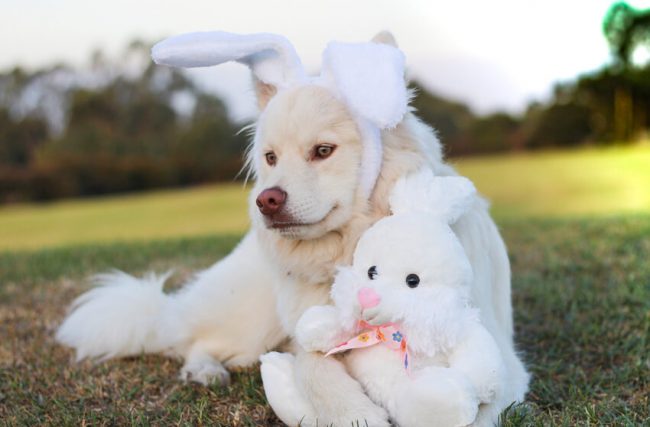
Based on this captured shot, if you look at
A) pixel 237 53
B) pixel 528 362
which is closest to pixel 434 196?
pixel 237 53

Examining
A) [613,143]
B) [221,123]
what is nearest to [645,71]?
[613,143]

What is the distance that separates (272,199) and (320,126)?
0.34m

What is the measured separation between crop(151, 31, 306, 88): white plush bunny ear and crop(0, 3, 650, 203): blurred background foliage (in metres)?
22.7

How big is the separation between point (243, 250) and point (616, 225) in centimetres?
470

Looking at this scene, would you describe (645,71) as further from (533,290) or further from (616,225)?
(533,290)

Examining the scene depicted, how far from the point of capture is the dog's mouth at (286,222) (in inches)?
89.9

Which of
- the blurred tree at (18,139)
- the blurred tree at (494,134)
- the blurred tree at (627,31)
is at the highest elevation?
the blurred tree at (627,31)

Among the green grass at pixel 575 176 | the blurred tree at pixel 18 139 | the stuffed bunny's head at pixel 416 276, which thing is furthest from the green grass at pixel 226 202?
the stuffed bunny's head at pixel 416 276

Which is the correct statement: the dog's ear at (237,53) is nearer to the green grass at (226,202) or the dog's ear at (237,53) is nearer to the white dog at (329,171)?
the white dog at (329,171)

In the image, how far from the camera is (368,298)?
2068mm

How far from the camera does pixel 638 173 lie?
21.7 m

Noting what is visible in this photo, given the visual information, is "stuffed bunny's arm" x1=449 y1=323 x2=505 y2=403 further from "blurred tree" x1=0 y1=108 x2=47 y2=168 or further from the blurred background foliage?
"blurred tree" x1=0 y1=108 x2=47 y2=168

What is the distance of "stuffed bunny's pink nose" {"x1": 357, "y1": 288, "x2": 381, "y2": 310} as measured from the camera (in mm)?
2068

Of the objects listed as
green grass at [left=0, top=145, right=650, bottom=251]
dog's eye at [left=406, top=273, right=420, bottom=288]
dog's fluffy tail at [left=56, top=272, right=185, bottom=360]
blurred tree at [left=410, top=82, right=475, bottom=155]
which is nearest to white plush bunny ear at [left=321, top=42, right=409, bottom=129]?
dog's eye at [left=406, top=273, right=420, bottom=288]
